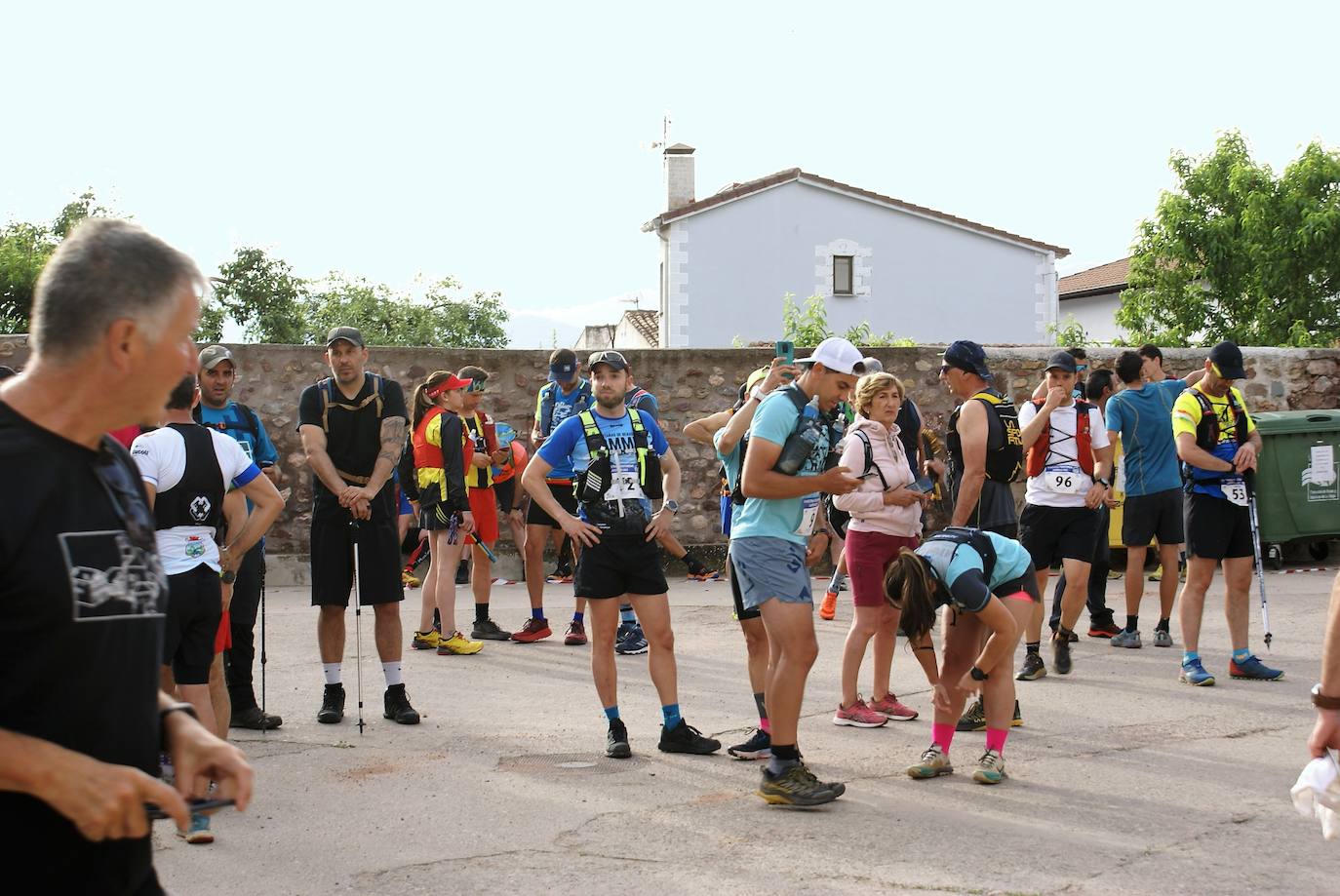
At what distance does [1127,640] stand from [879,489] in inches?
131

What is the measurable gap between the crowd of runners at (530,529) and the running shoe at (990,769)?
13 mm

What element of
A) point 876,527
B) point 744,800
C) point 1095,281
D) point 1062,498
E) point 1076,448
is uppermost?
point 1095,281

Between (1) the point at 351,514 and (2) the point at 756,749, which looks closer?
(2) the point at 756,749

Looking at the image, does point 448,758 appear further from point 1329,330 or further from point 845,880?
point 1329,330

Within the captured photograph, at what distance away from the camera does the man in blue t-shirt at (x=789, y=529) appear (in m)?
5.83

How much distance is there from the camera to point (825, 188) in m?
42.4

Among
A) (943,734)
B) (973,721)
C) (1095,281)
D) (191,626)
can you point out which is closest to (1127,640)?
(973,721)

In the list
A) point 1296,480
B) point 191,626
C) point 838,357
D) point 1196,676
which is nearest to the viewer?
point 191,626

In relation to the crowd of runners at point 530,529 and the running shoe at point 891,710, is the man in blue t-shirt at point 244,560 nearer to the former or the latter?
the crowd of runners at point 530,529

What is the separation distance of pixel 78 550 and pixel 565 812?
3875 mm

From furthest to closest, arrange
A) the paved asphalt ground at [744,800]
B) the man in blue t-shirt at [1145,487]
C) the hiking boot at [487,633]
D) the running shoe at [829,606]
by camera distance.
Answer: the running shoe at [829,606] → the hiking boot at [487,633] → the man in blue t-shirt at [1145,487] → the paved asphalt ground at [744,800]

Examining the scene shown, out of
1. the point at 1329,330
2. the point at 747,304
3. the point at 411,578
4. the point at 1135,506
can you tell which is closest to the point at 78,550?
the point at 1135,506

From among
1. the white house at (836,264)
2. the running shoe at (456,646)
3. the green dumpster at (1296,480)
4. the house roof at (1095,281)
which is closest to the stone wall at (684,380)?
the green dumpster at (1296,480)

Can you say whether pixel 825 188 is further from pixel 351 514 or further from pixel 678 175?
pixel 351 514
